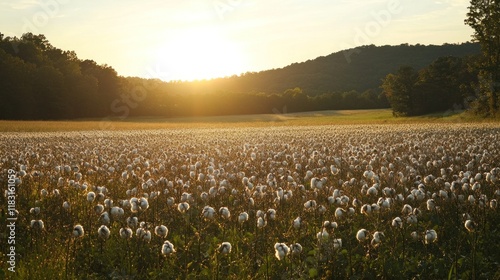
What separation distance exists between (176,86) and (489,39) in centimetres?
9583

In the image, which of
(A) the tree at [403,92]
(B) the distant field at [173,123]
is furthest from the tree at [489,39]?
(A) the tree at [403,92]

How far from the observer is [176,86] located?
138 meters

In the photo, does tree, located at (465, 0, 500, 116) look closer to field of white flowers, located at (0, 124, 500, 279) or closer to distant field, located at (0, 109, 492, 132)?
distant field, located at (0, 109, 492, 132)

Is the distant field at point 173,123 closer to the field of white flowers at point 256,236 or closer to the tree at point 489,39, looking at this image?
the tree at point 489,39

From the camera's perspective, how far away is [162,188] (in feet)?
29.1

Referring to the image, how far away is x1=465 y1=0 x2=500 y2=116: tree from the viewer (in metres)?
56.0

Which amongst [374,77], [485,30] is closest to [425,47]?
[374,77]

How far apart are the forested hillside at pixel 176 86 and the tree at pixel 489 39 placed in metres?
55.8

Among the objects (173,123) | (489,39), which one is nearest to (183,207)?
(489,39)

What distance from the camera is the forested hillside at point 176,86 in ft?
275

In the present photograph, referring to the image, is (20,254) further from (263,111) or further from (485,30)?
(263,111)

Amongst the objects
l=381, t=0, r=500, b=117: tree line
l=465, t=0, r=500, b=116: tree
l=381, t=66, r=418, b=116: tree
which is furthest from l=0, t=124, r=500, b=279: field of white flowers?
l=381, t=66, r=418, b=116: tree

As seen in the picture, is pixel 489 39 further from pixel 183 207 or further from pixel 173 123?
pixel 183 207

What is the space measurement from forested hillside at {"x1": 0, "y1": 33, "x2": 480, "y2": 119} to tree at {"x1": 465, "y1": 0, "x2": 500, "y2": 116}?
55779 mm
